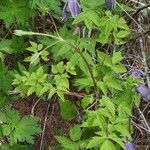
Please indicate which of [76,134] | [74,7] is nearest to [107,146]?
[76,134]

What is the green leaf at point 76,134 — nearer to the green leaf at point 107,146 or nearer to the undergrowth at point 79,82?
the undergrowth at point 79,82

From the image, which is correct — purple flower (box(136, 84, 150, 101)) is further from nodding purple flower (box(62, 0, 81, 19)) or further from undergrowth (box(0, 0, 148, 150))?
nodding purple flower (box(62, 0, 81, 19))

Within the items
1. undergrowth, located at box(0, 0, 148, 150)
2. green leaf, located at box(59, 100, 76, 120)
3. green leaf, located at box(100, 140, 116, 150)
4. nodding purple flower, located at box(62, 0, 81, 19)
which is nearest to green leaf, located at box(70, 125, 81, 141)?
undergrowth, located at box(0, 0, 148, 150)

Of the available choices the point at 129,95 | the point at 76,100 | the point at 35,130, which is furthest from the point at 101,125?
the point at 76,100

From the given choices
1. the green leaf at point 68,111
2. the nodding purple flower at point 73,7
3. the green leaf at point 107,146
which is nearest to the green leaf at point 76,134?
the green leaf at point 68,111

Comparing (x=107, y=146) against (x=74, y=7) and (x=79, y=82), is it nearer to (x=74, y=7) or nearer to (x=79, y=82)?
(x=79, y=82)

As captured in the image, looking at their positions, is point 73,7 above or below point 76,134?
above

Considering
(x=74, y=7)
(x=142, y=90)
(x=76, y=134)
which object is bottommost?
(x=76, y=134)

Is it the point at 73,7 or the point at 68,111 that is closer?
the point at 73,7

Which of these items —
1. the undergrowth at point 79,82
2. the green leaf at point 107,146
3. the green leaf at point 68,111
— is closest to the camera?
the green leaf at point 107,146

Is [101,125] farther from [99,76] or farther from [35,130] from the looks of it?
[35,130]

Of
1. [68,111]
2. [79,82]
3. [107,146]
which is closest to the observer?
[107,146]

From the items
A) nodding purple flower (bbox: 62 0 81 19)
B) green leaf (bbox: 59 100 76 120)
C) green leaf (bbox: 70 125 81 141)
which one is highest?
nodding purple flower (bbox: 62 0 81 19)
